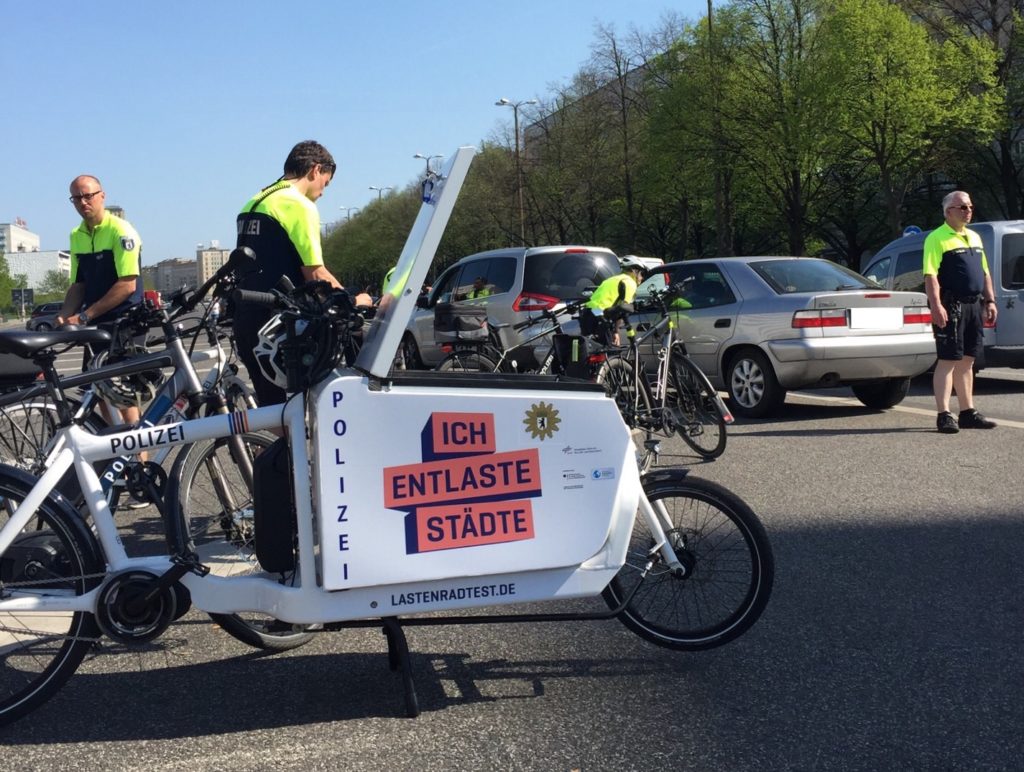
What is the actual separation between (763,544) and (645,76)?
4112cm

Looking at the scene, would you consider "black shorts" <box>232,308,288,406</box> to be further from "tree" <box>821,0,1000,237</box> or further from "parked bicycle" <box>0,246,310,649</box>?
"tree" <box>821,0,1000,237</box>

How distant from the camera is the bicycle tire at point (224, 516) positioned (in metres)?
3.53

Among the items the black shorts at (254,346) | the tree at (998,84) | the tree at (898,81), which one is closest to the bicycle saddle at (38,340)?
the black shorts at (254,346)

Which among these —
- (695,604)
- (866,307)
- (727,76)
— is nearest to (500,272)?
(866,307)

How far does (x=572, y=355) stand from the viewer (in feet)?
25.6

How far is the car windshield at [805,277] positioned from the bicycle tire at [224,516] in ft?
22.1

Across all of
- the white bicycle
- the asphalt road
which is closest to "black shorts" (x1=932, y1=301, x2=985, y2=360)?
the asphalt road

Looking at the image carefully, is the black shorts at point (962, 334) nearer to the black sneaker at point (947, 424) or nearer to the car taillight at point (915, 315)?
the black sneaker at point (947, 424)

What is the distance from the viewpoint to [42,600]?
3.21 meters

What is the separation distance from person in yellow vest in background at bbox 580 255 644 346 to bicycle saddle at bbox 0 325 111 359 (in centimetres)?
A: 456

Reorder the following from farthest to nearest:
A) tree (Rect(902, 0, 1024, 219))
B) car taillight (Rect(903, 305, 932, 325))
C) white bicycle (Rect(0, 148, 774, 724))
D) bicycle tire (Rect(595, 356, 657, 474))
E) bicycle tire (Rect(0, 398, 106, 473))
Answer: tree (Rect(902, 0, 1024, 219)) < car taillight (Rect(903, 305, 932, 325)) < bicycle tire (Rect(595, 356, 657, 474)) < bicycle tire (Rect(0, 398, 106, 473)) < white bicycle (Rect(0, 148, 774, 724))

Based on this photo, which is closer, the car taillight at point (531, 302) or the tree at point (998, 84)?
the car taillight at point (531, 302)

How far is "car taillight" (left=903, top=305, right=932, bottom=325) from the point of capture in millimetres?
9234

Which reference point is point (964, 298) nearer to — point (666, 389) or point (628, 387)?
point (666, 389)
